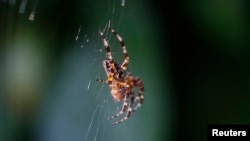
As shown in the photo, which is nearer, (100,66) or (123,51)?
(123,51)

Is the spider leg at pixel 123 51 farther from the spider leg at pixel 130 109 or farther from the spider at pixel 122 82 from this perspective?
the spider leg at pixel 130 109

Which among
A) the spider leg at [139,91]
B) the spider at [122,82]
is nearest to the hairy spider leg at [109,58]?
the spider at [122,82]

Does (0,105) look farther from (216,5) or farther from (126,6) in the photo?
(216,5)

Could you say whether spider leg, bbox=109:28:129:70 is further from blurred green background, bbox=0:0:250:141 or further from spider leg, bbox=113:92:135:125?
spider leg, bbox=113:92:135:125

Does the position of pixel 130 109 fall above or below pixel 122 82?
below

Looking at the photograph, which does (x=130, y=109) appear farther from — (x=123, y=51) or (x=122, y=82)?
(x=123, y=51)

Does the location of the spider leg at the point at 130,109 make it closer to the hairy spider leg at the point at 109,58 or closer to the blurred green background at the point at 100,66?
the blurred green background at the point at 100,66

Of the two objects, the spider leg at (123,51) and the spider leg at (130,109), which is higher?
the spider leg at (123,51)

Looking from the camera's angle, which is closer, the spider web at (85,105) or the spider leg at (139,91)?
the spider web at (85,105)

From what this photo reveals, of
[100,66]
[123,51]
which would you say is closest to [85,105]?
[100,66]
